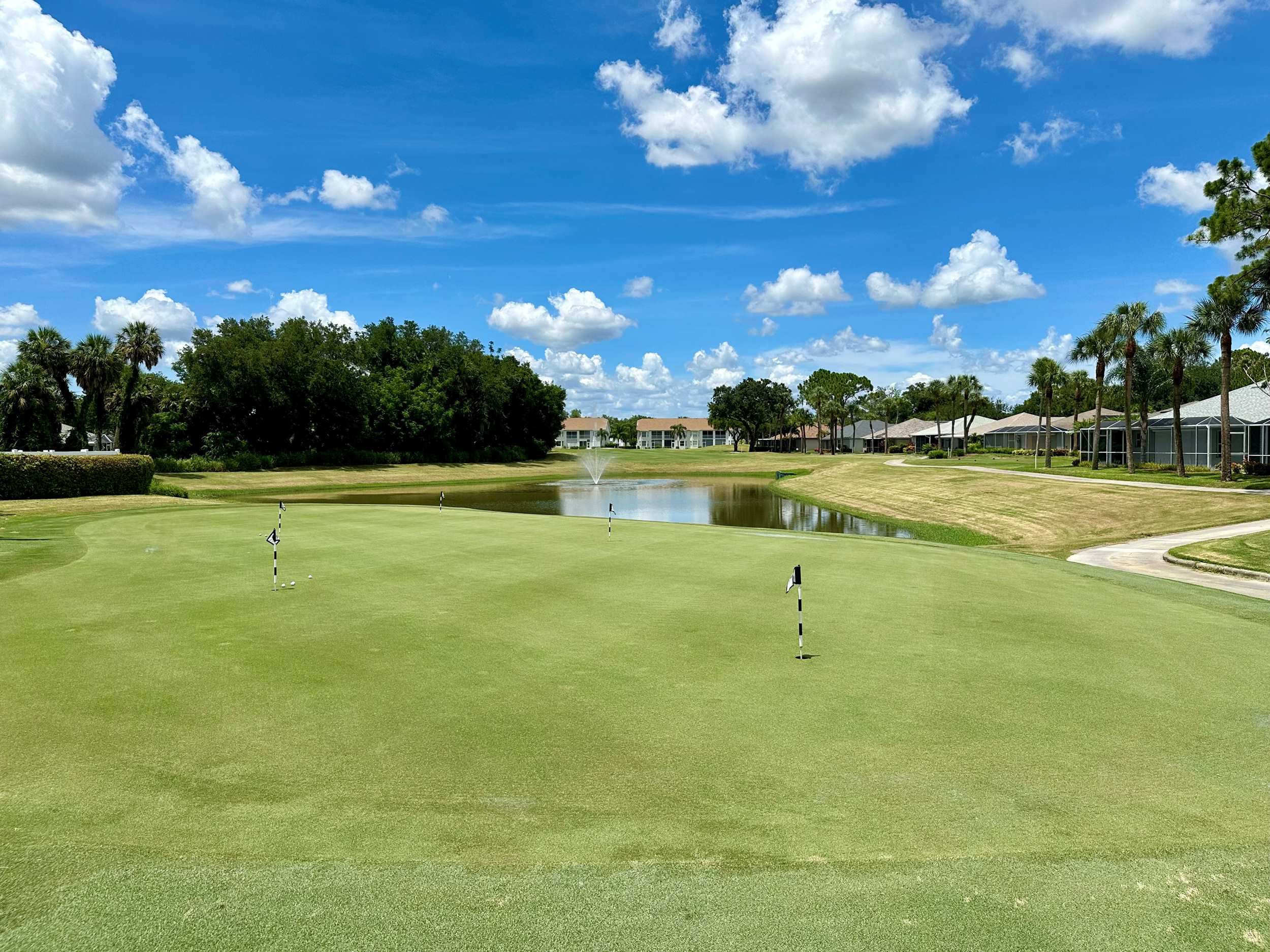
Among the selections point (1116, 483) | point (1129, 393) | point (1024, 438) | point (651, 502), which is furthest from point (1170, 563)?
point (1024, 438)

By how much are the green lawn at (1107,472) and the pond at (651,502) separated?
679 inches

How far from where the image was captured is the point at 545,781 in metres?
6.16

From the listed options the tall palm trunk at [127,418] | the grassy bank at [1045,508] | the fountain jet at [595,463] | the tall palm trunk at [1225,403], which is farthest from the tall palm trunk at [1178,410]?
the tall palm trunk at [127,418]

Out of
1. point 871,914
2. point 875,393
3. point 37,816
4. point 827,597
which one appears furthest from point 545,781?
point 875,393

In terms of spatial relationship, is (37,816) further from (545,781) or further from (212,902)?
(545,781)

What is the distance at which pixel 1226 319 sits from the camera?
4056cm

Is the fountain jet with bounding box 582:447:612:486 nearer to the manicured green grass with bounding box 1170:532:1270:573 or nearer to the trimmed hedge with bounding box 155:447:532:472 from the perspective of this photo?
the trimmed hedge with bounding box 155:447:532:472

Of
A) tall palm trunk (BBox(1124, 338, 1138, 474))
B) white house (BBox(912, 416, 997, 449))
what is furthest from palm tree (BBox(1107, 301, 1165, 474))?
white house (BBox(912, 416, 997, 449))

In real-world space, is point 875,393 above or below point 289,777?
above

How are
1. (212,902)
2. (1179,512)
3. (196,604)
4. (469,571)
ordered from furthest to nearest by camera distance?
(1179,512) → (469,571) → (196,604) → (212,902)

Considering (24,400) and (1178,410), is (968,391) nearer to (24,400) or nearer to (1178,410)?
(1178,410)

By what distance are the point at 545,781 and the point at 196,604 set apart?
8.49m

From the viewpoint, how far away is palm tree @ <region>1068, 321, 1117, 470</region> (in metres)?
55.1

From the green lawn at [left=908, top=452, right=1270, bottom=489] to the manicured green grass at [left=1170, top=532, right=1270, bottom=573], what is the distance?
19.5m
